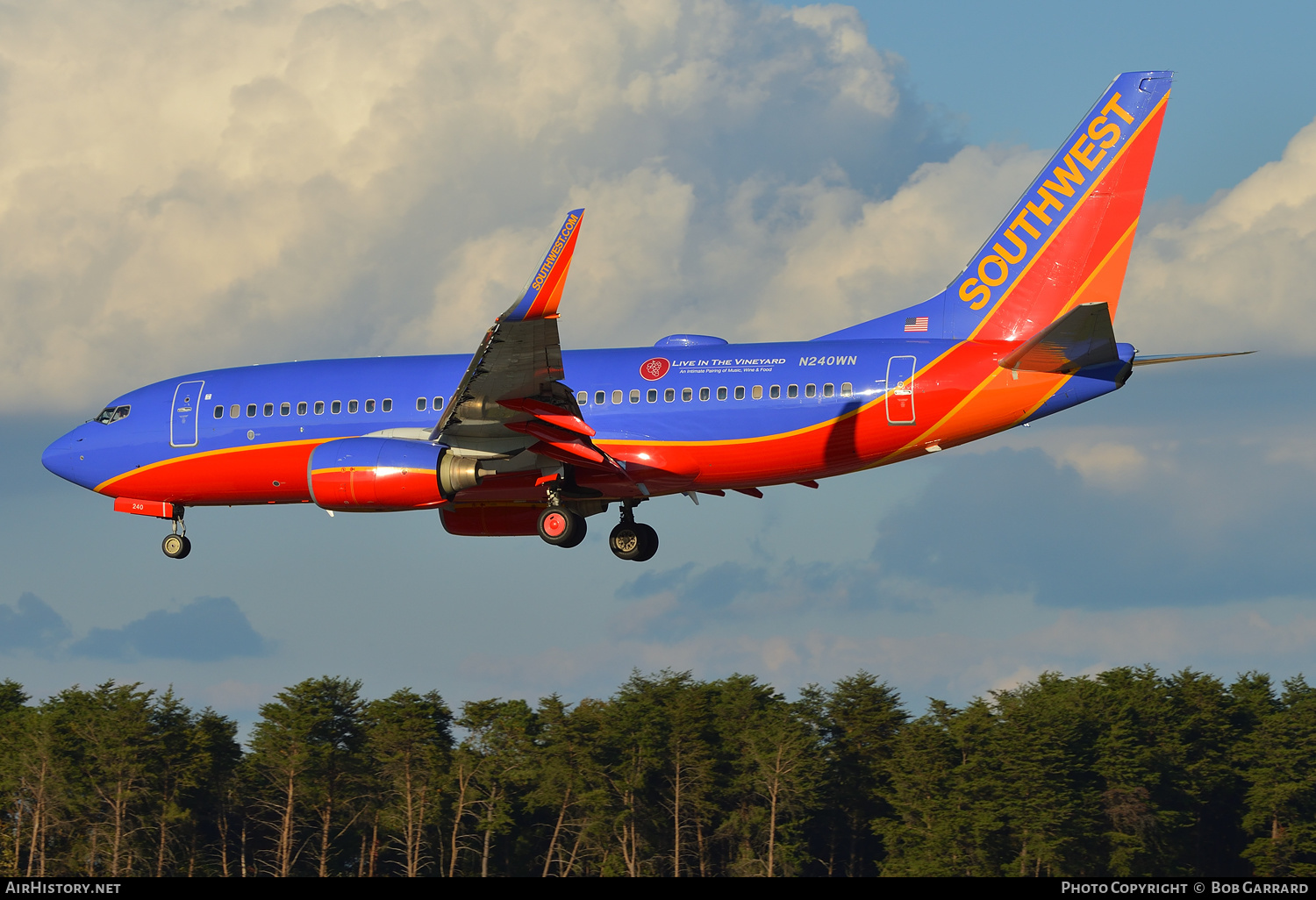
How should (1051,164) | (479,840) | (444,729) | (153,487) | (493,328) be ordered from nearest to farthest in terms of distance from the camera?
→ 1. (493,328)
2. (1051,164)
3. (153,487)
4. (479,840)
5. (444,729)

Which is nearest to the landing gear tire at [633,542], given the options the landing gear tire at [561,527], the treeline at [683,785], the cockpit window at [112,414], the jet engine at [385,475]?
the landing gear tire at [561,527]

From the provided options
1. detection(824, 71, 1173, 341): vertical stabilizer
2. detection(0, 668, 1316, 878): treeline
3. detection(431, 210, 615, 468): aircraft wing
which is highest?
detection(824, 71, 1173, 341): vertical stabilizer

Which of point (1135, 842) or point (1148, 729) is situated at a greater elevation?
point (1148, 729)

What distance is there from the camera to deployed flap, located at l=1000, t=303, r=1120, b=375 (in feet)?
100

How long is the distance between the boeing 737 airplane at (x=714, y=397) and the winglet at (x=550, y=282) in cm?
134

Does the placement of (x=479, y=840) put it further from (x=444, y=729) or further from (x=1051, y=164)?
(x=1051, y=164)

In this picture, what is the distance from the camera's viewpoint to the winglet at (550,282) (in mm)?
28047

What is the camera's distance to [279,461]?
36.2 metres

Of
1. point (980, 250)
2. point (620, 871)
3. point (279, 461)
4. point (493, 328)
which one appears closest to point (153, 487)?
point (279, 461)

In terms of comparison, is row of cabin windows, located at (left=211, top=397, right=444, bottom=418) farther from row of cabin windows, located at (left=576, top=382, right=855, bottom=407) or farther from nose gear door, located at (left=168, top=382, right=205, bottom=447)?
row of cabin windows, located at (left=576, top=382, right=855, bottom=407)

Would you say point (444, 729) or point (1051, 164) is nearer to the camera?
point (1051, 164)

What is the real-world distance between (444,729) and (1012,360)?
63.4m

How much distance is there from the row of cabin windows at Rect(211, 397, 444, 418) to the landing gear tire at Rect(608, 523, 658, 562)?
5.65 m

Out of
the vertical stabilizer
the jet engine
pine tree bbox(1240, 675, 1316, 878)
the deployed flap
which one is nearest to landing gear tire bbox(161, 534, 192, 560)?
the jet engine
